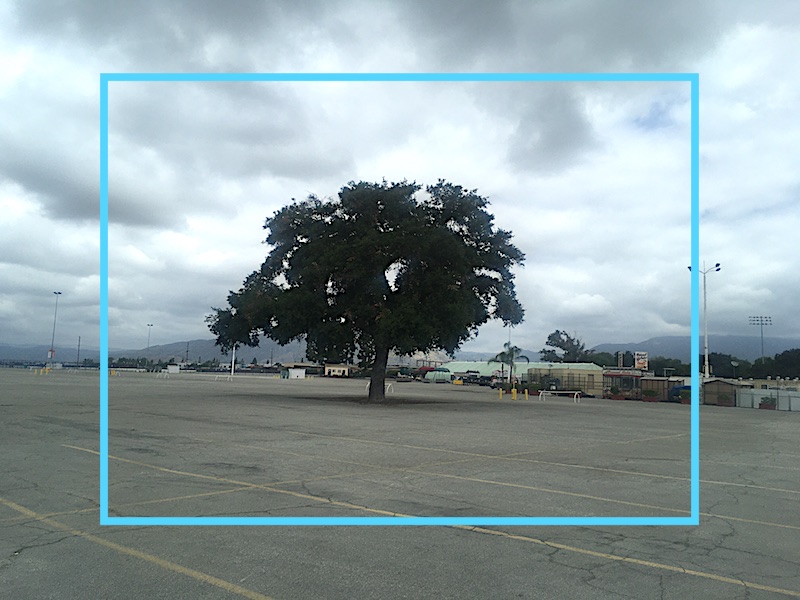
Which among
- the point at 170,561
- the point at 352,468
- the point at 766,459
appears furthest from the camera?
the point at 766,459

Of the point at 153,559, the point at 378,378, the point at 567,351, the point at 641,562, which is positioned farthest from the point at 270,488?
the point at 567,351

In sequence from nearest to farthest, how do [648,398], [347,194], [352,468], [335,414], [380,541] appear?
[380,541], [352,468], [335,414], [347,194], [648,398]

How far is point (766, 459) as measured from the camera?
50.5 feet

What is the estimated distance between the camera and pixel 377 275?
3244cm

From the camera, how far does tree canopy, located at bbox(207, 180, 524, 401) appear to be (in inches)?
1268

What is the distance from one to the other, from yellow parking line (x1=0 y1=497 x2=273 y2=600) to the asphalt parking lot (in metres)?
0.02

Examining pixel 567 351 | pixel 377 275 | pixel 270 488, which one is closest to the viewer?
pixel 270 488

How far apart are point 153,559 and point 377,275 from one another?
26720 millimetres

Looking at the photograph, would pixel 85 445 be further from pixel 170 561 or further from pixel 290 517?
pixel 170 561

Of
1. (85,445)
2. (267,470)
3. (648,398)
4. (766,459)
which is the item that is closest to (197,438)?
(85,445)

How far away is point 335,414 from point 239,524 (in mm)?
18558

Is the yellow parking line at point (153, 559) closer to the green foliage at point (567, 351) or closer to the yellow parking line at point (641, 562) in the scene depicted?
the yellow parking line at point (641, 562)

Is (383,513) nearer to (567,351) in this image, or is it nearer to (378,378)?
(378,378)

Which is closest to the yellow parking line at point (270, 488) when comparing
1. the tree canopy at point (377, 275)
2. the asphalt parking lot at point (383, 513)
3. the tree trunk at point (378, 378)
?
the asphalt parking lot at point (383, 513)
